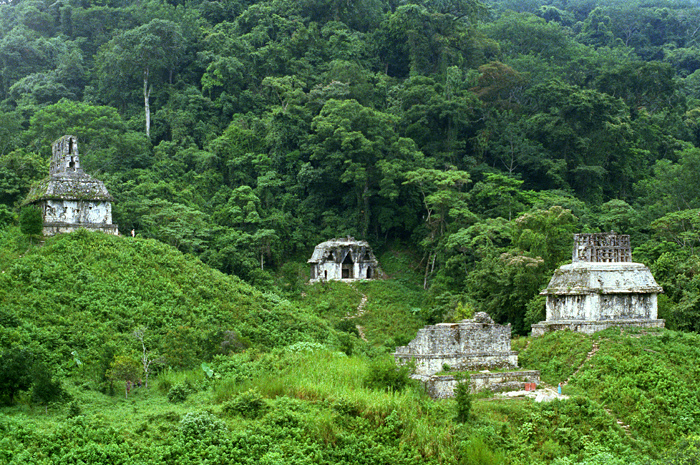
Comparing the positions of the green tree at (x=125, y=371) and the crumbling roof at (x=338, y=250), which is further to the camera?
the crumbling roof at (x=338, y=250)

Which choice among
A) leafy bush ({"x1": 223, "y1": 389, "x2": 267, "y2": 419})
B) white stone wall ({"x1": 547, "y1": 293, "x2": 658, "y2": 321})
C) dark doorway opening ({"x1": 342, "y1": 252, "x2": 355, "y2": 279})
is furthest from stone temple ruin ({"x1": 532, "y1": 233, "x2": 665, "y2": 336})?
dark doorway opening ({"x1": 342, "y1": 252, "x2": 355, "y2": 279})

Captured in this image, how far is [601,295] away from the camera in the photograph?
31.0 metres

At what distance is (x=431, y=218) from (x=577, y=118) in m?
15.5

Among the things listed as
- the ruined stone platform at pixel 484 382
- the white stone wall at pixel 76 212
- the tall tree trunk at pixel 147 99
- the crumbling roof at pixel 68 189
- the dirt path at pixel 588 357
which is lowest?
the ruined stone platform at pixel 484 382

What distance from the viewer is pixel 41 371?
21.5 m

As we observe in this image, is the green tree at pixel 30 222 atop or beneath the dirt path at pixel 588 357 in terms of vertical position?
atop

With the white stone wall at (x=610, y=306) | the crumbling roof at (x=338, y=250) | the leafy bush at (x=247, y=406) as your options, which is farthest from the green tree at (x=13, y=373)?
the crumbling roof at (x=338, y=250)

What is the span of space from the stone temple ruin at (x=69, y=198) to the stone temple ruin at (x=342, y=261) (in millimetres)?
15416

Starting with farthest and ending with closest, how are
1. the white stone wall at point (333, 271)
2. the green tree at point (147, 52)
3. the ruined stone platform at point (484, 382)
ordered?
the green tree at point (147, 52)
the white stone wall at point (333, 271)
the ruined stone platform at point (484, 382)

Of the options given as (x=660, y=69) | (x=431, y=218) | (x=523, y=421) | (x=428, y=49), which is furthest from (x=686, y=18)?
(x=523, y=421)

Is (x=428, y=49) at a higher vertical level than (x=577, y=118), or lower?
higher

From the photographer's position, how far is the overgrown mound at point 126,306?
28.0 m

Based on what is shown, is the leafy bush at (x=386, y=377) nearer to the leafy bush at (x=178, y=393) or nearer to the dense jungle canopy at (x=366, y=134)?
the leafy bush at (x=178, y=393)

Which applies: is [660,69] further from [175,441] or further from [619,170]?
[175,441]
